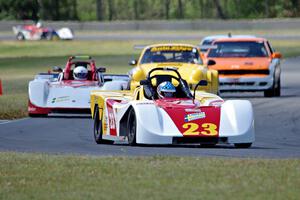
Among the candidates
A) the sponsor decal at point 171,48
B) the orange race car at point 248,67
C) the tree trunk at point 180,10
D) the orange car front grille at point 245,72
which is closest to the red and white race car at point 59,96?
the sponsor decal at point 171,48

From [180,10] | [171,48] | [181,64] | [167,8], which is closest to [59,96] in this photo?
[181,64]

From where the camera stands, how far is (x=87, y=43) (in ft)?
251

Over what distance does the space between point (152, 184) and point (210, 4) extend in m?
109

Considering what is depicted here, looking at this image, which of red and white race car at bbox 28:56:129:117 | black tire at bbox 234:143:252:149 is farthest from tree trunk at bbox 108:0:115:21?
black tire at bbox 234:143:252:149

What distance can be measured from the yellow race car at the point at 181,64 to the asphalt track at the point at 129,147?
1.26m

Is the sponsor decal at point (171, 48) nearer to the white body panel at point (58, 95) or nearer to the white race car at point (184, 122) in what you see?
the white body panel at point (58, 95)

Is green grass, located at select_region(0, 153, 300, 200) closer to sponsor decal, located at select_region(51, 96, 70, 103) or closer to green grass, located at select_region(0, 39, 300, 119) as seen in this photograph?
sponsor decal, located at select_region(51, 96, 70, 103)

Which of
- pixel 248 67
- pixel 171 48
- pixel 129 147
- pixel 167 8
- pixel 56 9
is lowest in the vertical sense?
pixel 167 8

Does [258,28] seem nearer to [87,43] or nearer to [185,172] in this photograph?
[87,43]

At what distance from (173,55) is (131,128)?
11422 millimetres

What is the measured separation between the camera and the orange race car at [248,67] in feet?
99.3

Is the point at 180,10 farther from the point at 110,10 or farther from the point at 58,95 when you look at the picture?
the point at 58,95

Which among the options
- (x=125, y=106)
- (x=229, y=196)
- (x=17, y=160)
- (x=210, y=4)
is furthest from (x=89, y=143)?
(x=210, y=4)

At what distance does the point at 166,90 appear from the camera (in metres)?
17.5
